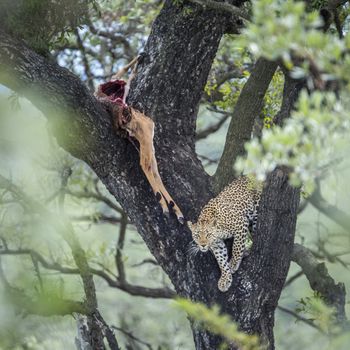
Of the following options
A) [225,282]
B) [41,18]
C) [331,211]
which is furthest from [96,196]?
[225,282]

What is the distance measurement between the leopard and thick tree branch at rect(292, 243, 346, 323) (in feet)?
2.11

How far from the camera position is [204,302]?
545 centimetres

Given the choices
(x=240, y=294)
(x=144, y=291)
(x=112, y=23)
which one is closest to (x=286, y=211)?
(x=240, y=294)

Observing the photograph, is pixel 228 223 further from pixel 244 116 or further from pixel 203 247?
pixel 244 116

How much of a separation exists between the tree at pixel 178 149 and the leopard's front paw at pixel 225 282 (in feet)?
0.11

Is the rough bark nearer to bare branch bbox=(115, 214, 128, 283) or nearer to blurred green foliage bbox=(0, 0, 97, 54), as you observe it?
blurred green foliage bbox=(0, 0, 97, 54)

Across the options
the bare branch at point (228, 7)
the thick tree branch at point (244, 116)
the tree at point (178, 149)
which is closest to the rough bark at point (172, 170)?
the tree at point (178, 149)

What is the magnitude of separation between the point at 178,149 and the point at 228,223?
61 centimetres

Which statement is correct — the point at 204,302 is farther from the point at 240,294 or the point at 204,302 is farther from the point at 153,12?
the point at 153,12

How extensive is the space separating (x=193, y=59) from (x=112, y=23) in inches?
210

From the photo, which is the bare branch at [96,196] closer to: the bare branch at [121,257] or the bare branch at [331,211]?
the bare branch at [121,257]

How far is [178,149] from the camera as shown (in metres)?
5.84

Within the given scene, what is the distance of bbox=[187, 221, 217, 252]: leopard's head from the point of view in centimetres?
553

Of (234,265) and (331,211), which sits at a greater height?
(331,211)
